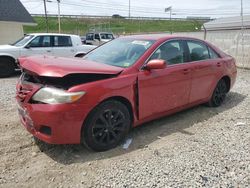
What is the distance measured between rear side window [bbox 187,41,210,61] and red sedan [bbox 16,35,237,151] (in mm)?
22

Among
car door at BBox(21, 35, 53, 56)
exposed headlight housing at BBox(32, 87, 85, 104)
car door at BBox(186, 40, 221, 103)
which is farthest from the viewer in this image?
car door at BBox(21, 35, 53, 56)

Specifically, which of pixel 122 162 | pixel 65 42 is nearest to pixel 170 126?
pixel 122 162

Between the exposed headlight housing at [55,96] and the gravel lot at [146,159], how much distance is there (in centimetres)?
81

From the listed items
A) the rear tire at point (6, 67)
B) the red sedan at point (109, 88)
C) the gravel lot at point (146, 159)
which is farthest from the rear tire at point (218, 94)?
the rear tire at point (6, 67)

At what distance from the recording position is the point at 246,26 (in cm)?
1269

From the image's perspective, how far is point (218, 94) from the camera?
596 cm

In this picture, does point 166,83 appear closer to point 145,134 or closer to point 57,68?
point 145,134

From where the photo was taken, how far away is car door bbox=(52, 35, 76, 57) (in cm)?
1075

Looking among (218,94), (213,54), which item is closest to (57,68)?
(213,54)

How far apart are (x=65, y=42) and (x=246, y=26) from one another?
8.36 meters

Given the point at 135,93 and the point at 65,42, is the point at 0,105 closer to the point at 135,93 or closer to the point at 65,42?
the point at 135,93

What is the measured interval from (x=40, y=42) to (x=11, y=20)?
29.1 ft

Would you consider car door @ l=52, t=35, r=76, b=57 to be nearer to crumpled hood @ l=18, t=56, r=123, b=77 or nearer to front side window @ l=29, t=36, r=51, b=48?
front side window @ l=29, t=36, r=51, b=48

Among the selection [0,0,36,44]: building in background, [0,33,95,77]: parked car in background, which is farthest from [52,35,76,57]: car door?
[0,0,36,44]: building in background
